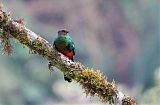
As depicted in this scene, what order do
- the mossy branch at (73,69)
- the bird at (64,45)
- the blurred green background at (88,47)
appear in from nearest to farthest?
the mossy branch at (73,69) → the bird at (64,45) → the blurred green background at (88,47)

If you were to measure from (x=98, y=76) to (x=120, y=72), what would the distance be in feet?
45.4

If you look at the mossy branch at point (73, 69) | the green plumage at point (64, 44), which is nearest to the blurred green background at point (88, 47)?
the green plumage at point (64, 44)

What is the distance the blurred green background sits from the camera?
1568 cm

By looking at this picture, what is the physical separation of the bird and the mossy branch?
2.5 inches

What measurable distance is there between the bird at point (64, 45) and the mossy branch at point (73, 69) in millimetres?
63

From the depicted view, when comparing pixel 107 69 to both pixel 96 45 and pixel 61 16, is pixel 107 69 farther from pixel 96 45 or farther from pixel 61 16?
pixel 61 16

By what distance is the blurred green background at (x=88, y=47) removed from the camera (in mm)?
15680

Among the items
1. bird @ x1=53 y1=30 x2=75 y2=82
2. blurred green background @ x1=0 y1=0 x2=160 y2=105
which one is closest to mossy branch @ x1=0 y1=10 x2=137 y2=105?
bird @ x1=53 y1=30 x2=75 y2=82

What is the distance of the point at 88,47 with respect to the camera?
16.9 meters

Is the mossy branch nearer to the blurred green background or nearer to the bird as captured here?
the bird

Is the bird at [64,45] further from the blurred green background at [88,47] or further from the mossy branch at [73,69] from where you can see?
the blurred green background at [88,47]

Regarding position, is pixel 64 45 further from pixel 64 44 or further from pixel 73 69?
pixel 73 69

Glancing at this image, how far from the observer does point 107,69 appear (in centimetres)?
1691

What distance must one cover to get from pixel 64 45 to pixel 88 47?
42.9 feet
